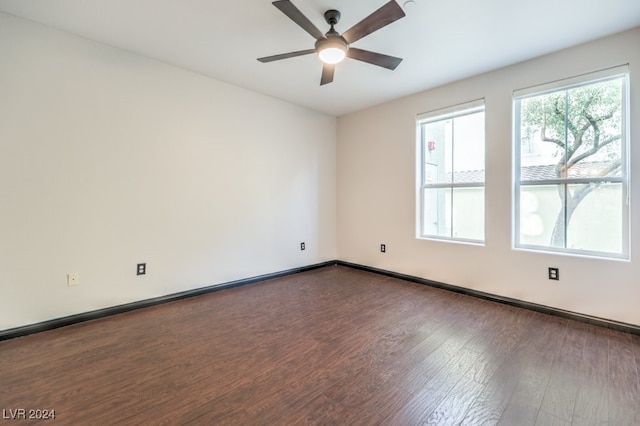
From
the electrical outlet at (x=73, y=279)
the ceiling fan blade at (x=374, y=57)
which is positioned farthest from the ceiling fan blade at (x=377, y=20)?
the electrical outlet at (x=73, y=279)

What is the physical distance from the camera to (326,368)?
1.84 meters

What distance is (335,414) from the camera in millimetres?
1439

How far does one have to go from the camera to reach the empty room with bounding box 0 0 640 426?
1667 millimetres

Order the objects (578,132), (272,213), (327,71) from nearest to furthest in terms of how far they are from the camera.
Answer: (327,71), (578,132), (272,213)

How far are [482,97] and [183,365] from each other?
3919mm

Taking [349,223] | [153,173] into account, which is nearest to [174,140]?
[153,173]

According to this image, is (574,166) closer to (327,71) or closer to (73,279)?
(327,71)

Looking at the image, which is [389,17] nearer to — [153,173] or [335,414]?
[335,414]

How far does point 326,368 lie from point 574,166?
3.00 meters

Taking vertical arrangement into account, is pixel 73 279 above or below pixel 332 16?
below

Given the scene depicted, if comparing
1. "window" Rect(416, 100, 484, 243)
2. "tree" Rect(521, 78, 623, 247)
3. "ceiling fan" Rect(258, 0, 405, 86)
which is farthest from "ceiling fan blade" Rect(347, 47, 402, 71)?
"tree" Rect(521, 78, 623, 247)

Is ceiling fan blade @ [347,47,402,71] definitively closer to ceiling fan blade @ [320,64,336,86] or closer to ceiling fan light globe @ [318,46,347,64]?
ceiling fan light globe @ [318,46,347,64]

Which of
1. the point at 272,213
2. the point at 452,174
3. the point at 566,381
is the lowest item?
the point at 566,381

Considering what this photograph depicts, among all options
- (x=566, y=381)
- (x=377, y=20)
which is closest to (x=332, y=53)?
(x=377, y=20)
